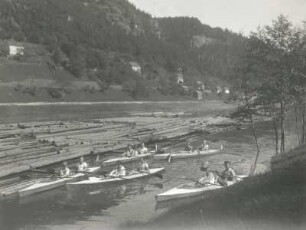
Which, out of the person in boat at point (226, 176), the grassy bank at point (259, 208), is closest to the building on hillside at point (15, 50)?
the person in boat at point (226, 176)

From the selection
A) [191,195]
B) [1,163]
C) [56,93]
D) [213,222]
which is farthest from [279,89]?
[56,93]

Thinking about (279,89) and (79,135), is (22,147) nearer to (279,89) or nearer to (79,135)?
(79,135)

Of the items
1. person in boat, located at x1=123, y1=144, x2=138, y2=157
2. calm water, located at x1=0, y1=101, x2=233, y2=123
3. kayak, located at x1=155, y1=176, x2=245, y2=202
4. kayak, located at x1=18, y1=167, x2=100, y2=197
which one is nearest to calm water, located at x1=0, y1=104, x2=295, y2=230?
kayak, located at x1=18, y1=167, x2=100, y2=197

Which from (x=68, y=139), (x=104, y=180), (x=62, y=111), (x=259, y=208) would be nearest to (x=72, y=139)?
(x=68, y=139)

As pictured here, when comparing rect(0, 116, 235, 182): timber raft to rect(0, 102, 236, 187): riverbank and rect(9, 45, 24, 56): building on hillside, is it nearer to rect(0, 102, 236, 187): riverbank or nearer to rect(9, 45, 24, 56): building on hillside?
rect(0, 102, 236, 187): riverbank

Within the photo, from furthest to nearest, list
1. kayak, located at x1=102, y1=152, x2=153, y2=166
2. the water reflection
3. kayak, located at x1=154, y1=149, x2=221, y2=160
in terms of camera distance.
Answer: kayak, located at x1=154, y1=149, x2=221, y2=160, kayak, located at x1=102, y1=152, x2=153, y2=166, the water reflection

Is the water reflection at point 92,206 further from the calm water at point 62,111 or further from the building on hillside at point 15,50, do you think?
the building on hillside at point 15,50
